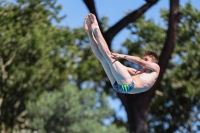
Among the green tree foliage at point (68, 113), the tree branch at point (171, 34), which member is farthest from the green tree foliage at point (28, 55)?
the tree branch at point (171, 34)

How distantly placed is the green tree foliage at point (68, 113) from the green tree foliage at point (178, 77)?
3202 millimetres

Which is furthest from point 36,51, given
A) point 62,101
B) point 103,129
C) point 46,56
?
point 103,129

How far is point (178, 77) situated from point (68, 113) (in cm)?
534

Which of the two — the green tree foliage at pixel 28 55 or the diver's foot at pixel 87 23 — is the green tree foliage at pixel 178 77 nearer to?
the green tree foliage at pixel 28 55

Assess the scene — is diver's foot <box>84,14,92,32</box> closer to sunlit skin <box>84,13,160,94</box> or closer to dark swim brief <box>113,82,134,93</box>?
sunlit skin <box>84,13,160,94</box>

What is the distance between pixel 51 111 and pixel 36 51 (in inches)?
105

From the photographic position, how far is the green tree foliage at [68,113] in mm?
22312

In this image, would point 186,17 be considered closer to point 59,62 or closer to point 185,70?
point 185,70

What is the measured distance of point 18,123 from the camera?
25.9 metres

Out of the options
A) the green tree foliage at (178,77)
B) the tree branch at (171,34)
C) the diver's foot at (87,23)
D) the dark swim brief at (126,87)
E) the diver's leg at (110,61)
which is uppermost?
the diver's foot at (87,23)

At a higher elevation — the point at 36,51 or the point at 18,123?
the point at 36,51

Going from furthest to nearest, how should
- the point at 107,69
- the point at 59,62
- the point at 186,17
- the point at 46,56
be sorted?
1. the point at 59,62
2. the point at 46,56
3. the point at 186,17
4. the point at 107,69

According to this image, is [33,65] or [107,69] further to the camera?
[33,65]

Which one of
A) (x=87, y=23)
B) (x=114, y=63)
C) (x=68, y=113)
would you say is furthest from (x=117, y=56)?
(x=68, y=113)
